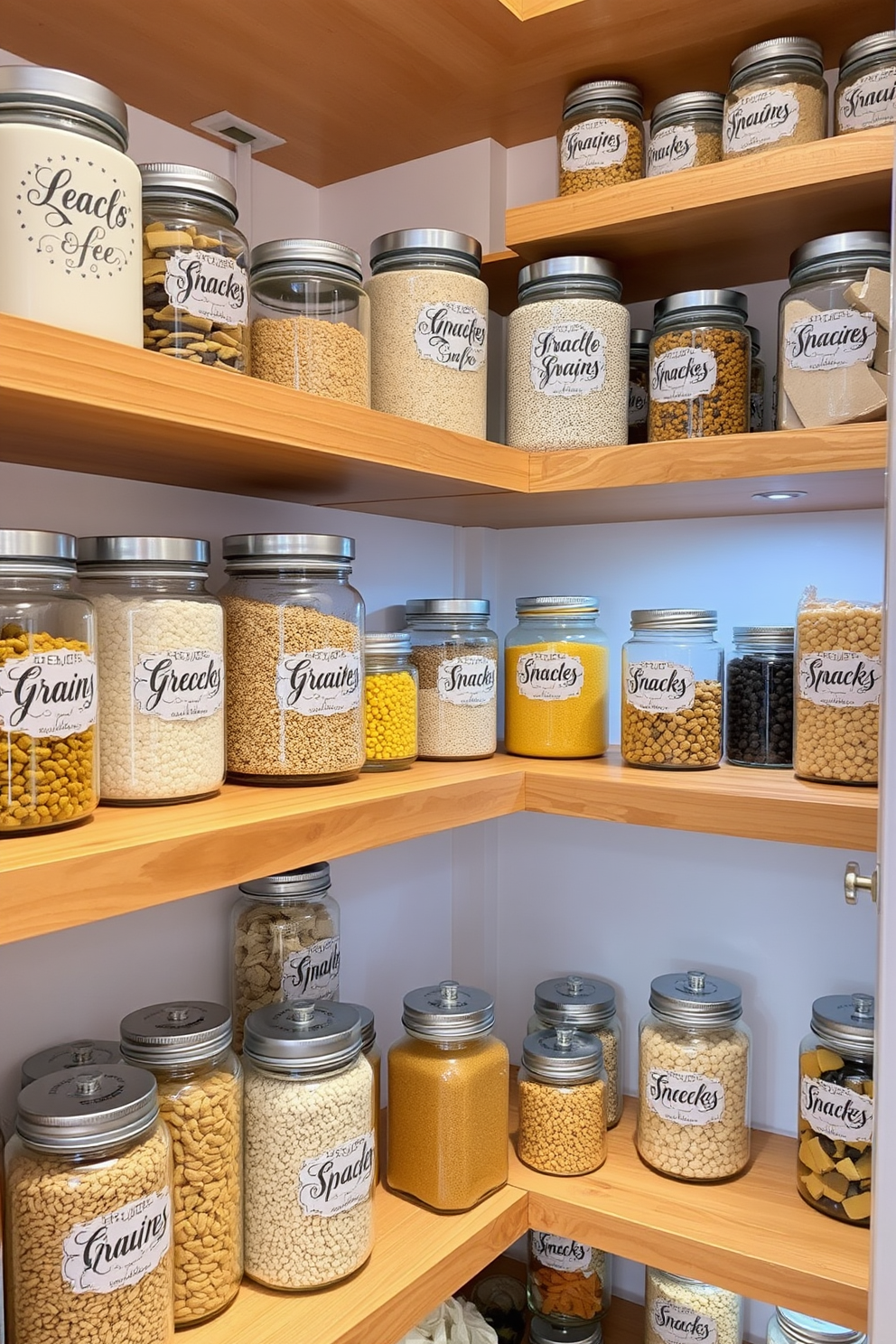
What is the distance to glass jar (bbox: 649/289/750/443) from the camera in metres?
1.14

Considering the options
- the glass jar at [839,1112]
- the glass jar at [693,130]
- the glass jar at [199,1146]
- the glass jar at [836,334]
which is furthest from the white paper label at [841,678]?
the glass jar at [199,1146]

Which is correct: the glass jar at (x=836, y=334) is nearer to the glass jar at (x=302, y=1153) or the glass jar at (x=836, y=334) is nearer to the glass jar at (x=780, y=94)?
the glass jar at (x=780, y=94)

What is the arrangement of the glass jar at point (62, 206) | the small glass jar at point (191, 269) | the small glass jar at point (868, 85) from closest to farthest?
the glass jar at point (62, 206) < the small glass jar at point (191, 269) < the small glass jar at point (868, 85)

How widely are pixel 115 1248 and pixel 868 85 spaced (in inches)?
49.6

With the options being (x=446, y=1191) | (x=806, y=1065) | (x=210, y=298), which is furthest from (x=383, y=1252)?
(x=210, y=298)

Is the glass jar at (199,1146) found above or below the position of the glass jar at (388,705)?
below

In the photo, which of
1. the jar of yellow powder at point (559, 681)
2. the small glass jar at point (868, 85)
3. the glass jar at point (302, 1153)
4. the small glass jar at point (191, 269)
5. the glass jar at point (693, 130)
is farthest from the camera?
the jar of yellow powder at point (559, 681)

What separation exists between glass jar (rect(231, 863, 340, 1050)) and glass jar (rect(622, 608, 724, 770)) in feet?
1.35

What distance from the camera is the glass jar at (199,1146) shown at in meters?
0.89

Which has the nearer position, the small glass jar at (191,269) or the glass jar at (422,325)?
the small glass jar at (191,269)

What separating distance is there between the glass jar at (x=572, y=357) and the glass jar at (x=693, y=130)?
134 mm

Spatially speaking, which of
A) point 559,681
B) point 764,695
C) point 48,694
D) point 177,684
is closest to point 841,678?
point 764,695

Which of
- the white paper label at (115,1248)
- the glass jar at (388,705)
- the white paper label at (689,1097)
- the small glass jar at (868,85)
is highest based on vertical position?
the small glass jar at (868,85)

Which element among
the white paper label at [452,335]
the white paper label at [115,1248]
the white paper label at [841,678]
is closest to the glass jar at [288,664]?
→ the white paper label at [452,335]
